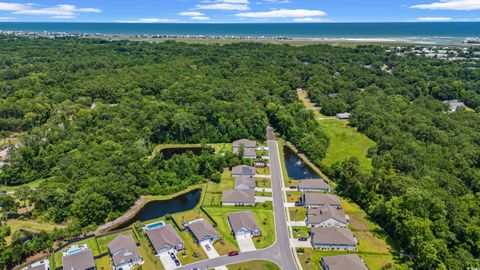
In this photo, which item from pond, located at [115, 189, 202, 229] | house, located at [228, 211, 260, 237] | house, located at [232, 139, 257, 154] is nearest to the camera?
house, located at [228, 211, 260, 237]

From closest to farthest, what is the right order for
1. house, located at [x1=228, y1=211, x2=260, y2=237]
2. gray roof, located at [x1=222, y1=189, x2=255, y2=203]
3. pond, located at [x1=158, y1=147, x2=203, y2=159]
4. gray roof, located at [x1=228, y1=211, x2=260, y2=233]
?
house, located at [x1=228, y1=211, x2=260, y2=237] → gray roof, located at [x1=228, y1=211, x2=260, y2=233] → gray roof, located at [x1=222, y1=189, x2=255, y2=203] → pond, located at [x1=158, y1=147, x2=203, y2=159]

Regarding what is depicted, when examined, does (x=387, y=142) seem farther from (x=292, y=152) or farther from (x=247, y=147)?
(x=247, y=147)

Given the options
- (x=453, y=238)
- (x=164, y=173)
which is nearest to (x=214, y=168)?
(x=164, y=173)

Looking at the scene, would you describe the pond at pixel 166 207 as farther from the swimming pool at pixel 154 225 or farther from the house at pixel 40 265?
the house at pixel 40 265

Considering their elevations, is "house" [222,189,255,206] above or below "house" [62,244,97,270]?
above

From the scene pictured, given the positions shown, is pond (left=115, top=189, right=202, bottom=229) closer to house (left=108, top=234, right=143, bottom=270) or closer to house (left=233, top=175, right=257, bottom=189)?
house (left=233, top=175, right=257, bottom=189)

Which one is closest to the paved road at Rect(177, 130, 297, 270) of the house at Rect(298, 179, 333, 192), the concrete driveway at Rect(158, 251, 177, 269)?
the concrete driveway at Rect(158, 251, 177, 269)
